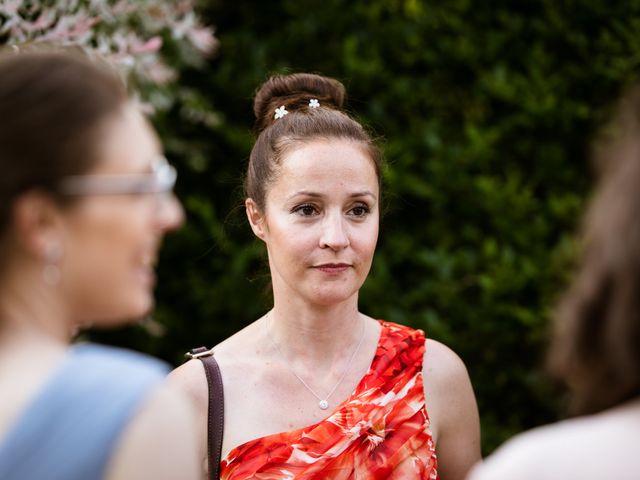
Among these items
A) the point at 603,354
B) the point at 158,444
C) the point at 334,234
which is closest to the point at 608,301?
the point at 603,354

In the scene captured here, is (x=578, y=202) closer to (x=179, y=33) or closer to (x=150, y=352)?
(x=179, y=33)

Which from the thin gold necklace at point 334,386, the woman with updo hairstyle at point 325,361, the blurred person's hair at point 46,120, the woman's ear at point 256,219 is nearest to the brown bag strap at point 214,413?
the woman with updo hairstyle at point 325,361

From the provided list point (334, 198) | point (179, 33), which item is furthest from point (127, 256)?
point (179, 33)

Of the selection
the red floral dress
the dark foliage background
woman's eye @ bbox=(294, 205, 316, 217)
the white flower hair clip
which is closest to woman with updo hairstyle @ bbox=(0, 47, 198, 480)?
the red floral dress

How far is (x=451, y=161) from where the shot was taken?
4.43 metres

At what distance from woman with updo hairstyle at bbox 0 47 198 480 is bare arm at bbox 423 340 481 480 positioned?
146cm

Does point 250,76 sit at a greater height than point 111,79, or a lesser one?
greater

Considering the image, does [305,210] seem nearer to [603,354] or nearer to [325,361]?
[325,361]

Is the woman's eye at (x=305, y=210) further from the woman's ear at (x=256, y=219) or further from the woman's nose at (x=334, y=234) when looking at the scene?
the woman's ear at (x=256, y=219)

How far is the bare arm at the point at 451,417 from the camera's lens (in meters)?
2.82

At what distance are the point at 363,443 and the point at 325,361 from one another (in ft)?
1.07

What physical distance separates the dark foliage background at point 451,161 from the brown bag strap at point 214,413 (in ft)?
4.46

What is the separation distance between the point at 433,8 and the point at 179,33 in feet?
4.64

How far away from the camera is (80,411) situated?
1.33 meters
